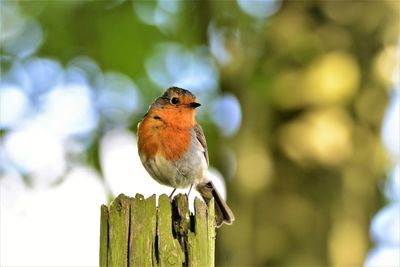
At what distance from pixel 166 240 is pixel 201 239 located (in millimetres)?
180

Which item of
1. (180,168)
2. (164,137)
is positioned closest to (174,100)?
(164,137)

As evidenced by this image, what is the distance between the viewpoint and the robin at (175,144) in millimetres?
5336

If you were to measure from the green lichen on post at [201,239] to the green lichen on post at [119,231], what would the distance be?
12.0 inches

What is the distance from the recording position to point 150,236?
3.28 metres

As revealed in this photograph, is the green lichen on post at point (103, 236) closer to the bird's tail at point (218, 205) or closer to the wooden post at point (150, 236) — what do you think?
the wooden post at point (150, 236)

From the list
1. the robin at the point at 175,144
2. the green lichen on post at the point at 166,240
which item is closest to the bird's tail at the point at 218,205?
the robin at the point at 175,144

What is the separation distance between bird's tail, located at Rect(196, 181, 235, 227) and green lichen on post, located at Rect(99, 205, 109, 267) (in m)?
2.01

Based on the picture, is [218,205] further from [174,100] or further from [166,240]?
[166,240]

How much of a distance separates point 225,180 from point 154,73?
6.81 ft

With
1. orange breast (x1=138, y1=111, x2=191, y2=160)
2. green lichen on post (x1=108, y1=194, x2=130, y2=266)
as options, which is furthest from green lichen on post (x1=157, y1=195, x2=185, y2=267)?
orange breast (x1=138, y1=111, x2=191, y2=160)

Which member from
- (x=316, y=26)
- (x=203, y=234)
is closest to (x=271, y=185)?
(x=316, y=26)

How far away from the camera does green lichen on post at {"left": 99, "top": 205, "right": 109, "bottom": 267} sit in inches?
130

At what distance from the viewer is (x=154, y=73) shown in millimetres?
9297

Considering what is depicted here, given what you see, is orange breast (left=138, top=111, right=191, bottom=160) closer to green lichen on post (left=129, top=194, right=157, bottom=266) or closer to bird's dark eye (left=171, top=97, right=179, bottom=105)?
bird's dark eye (left=171, top=97, right=179, bottom=105)
